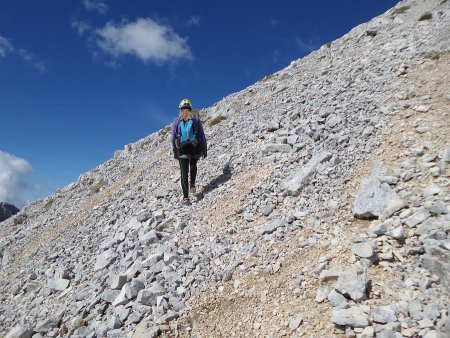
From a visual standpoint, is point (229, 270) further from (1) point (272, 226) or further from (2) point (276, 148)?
(2) point (276, 148)

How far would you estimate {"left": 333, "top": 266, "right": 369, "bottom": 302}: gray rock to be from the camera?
5.64 metres

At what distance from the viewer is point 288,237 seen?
26.8ft

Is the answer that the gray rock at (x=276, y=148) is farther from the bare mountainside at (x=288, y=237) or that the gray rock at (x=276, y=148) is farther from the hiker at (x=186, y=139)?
the hiker at (x=186, y=139)

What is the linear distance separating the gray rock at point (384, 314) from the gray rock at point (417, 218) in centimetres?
196

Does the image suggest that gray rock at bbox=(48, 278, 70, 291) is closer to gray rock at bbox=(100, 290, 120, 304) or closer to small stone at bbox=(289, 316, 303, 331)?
gray rock at bbox=(100, 290, 120, 304)

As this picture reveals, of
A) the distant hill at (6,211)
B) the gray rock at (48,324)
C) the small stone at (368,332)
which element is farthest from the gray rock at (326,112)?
the distant hill at (6,211)

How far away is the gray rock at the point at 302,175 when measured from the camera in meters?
9.82

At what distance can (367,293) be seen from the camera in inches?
224

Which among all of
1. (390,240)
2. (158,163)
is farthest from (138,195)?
(390,240)

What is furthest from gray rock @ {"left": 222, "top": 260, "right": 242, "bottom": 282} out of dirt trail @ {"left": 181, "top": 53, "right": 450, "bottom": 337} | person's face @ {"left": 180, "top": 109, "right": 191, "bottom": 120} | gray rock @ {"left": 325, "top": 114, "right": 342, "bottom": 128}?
gray rock @ {"left": 325, "top": 114, "right": 342, "bottom": 128}

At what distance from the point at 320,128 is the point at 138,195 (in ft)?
27.5

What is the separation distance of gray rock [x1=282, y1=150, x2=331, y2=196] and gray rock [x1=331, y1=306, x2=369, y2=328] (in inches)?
178

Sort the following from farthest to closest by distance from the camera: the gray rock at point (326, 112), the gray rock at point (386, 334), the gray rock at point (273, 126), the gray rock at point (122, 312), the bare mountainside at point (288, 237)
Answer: the gray rock at point (273, 126)
the gray rock at point (326, 112)
the gray rock at point (122, 312)
the bare mountainside at point (288, 237)
the gray rock at point (386, 334)

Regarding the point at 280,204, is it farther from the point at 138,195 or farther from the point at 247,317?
the point at 138,195
